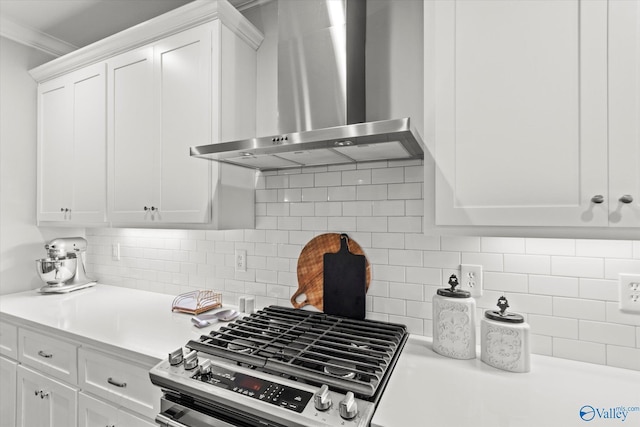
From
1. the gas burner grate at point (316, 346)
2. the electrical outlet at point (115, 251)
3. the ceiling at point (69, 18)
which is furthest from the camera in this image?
the electrical outlet at point (115, 251)

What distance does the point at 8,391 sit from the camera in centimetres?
180

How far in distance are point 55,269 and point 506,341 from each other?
2.74 m

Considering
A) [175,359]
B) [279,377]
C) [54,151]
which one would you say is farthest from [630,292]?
[54,151]

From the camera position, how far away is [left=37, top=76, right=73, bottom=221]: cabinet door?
2.17 metres

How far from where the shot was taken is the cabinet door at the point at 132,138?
69.9 inches

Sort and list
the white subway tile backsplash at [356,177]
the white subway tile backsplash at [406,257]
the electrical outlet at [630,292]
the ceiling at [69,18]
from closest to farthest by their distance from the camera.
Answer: the electrical outlet at [630,292] < the white subway tile backsplash at [406,257] < the white subway tile backsplash at [356,177] < the ceiling at [69,18]

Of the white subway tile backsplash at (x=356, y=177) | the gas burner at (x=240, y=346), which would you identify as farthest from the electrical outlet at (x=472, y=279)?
the gas burner at (x=240, y=346)

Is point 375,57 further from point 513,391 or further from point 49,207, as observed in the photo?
point 49,207

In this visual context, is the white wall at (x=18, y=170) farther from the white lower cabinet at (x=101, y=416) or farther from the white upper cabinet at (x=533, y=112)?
the white upper cabinet at (x=533, y=112)

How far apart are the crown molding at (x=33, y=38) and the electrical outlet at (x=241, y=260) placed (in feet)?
7.27

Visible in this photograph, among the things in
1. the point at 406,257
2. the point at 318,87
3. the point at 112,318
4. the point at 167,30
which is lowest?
the point at 112,318

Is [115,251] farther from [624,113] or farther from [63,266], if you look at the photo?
[624,113]

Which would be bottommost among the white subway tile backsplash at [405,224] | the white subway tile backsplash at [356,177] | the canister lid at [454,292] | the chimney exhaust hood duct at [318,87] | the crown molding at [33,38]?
the canister lid at [454,292]

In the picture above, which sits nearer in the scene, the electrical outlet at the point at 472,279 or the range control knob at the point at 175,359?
the range control knob at the point at 175,359
